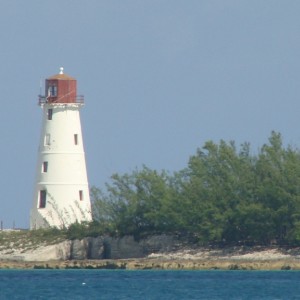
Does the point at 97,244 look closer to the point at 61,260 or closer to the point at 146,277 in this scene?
the point at 61,260

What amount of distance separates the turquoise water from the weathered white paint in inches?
Answer: 154

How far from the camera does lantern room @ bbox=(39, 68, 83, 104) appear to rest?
8969 centimetres

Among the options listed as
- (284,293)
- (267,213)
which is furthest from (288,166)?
(284,293)

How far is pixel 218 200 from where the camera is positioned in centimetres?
8719

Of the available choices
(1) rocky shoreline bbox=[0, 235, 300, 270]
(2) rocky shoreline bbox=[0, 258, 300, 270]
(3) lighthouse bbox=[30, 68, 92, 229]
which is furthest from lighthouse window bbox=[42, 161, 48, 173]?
(2) rocky shoreline bbox=[0, 258, 300, 270]

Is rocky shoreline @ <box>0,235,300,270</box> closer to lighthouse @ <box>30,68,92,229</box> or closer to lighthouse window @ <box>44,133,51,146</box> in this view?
lighthouse @ <box>30,68,92,229</box>

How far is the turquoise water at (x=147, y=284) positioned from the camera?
72.1 metres

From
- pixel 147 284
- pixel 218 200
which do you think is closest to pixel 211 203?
pixel 218 200

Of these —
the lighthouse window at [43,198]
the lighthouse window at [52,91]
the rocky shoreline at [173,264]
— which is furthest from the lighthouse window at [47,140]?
the rocky shoreline at [173,264]

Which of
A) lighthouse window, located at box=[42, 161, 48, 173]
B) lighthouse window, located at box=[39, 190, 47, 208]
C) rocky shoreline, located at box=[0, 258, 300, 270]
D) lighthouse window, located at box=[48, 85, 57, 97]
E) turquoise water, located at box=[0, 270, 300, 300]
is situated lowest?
turquoise water, located at box=[0, 270, 300, 300]

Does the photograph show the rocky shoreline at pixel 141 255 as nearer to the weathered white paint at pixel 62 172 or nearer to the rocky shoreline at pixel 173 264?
the rocky shoreline at pixel 173 264

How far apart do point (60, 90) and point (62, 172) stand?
11.8 ft

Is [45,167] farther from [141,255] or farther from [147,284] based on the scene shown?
[147,284]

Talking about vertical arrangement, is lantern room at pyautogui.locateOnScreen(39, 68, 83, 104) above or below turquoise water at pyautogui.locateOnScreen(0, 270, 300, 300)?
above
